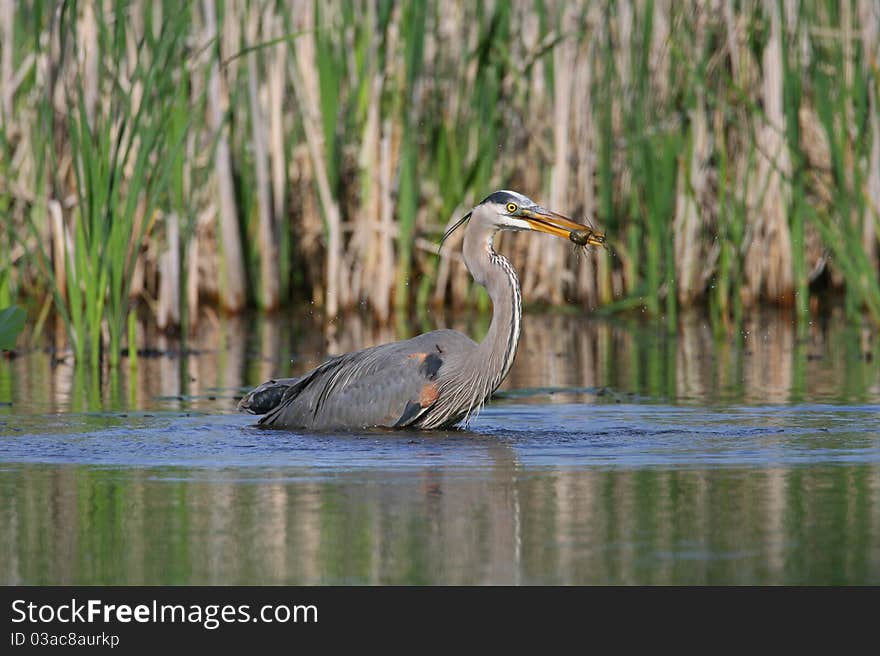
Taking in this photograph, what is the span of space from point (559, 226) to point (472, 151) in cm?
548

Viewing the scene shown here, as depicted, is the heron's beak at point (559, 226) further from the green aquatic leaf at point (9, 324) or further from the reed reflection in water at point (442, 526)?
the green aquatic leaf at point (9, 324)

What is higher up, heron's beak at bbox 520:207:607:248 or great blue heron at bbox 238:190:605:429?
heron's beak at bbox 520:207:607:248

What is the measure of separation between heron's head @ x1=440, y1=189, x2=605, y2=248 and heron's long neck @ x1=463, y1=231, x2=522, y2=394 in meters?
0.09

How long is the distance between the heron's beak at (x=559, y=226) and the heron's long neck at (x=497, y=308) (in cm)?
22

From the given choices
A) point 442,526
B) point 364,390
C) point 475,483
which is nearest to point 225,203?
point 364,390

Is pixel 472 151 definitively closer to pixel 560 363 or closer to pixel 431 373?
pixel 560 363

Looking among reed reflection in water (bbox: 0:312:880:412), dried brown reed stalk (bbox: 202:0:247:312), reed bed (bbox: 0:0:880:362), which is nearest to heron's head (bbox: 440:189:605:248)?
reed reflection in water (bbox: 0:312:880:412)

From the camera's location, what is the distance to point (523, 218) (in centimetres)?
851

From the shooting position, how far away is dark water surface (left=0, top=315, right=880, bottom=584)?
4898 mm

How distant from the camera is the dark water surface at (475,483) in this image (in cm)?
490

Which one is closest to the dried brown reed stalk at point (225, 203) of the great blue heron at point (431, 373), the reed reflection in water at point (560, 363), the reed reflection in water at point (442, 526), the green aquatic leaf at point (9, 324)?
the reed reflection in water at point (560, 363)

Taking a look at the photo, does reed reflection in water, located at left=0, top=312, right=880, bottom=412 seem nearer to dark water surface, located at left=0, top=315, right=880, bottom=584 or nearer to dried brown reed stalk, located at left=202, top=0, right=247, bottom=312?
dark water surface, located at left=0, top=315, right=880, bottom=584

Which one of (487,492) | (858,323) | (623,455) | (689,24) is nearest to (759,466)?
(623,455)

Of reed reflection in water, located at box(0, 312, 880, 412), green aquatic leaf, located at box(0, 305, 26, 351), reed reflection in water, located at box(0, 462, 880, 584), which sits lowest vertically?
reed reflection in water, located at box(0, 462, 880, 584)
